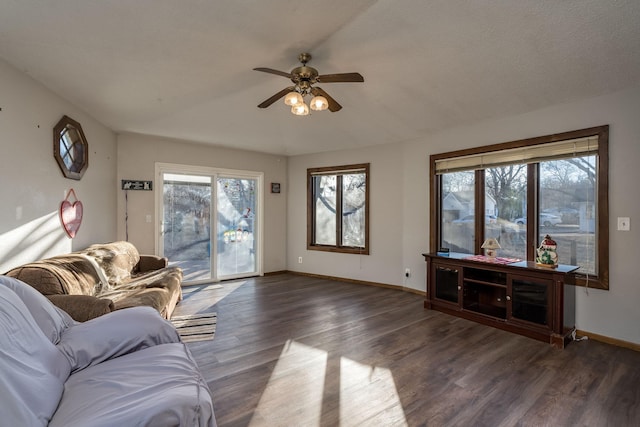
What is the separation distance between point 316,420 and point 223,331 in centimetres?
165

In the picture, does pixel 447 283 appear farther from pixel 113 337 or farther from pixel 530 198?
pixel 113 337

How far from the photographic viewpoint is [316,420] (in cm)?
183

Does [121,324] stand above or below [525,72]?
below

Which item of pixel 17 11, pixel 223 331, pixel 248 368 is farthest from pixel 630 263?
pixel 17 11

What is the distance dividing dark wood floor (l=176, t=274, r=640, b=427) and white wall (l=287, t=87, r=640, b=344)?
1.56 ft

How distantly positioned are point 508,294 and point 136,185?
5118 mm

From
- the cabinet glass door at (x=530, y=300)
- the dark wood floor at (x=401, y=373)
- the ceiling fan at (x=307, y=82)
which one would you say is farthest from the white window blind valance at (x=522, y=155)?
the ceiling fan at (x=307, y=82)

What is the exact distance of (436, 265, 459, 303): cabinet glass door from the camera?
369 cm

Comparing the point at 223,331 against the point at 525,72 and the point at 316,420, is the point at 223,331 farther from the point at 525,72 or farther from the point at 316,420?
the point at 525,72

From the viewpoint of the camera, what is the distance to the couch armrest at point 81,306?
205 centimetres

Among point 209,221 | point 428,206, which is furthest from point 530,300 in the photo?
point 209,221

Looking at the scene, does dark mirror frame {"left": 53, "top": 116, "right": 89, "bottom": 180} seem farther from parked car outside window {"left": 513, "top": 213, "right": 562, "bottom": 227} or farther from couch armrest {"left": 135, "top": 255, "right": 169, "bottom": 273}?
parked car outside window {"left": 513, "top": 213, "right": 562, "bottom": 227}

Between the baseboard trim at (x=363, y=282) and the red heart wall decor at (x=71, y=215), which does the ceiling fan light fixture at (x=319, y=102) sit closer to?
the red heart wall decor at (x=71, y=215)

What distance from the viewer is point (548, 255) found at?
9.91ft
